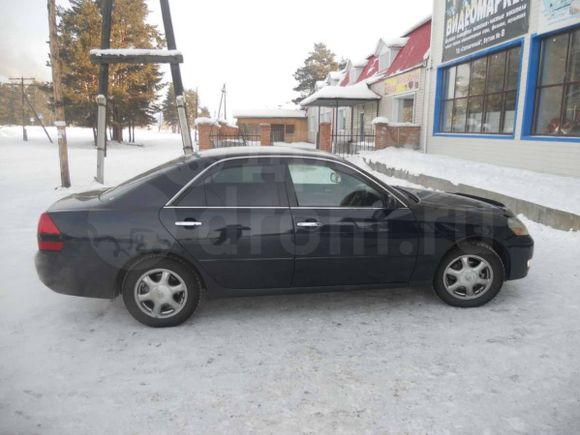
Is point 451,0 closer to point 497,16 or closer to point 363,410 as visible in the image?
point 497,16

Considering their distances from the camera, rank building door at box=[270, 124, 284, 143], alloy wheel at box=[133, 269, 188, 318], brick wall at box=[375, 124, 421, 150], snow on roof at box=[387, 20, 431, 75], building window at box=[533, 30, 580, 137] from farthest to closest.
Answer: building door at box=[270, 124, 284, 143] < snow on roof at box=[387, 20, 431, 75] < brick wall at box=[375, 124, 421, 150] < building window at box=[533, 30, 580, 137] < alloy wheel at box=[133, 269, 188, 318]

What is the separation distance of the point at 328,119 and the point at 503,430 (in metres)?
33.9

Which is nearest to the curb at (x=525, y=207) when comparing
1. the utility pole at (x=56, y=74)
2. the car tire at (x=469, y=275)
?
the car tire at (x=469, y=275)

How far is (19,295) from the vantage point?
175 inches

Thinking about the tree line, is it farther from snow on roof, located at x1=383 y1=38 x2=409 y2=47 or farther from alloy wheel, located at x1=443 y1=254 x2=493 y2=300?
alloy wheel, located at x1=443 y1=254 x2=493 y2=300

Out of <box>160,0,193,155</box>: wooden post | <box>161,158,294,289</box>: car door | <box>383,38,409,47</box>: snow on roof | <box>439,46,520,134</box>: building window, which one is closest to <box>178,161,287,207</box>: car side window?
<box>161,158,294,289</box>: car door

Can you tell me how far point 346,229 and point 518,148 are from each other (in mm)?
9451

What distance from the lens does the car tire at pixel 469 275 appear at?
4078 mm

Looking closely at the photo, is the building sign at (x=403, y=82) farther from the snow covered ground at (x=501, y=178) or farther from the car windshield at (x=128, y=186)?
the car windshield at (x=128, y=186)

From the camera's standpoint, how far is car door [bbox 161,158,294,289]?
3.65 metres

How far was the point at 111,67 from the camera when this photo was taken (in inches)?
1169

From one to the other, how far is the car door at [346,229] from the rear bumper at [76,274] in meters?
1.58

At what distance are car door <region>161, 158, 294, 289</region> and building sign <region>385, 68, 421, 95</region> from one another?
54.4 feet

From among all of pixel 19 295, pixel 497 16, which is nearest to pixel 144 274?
pixel 19 295
